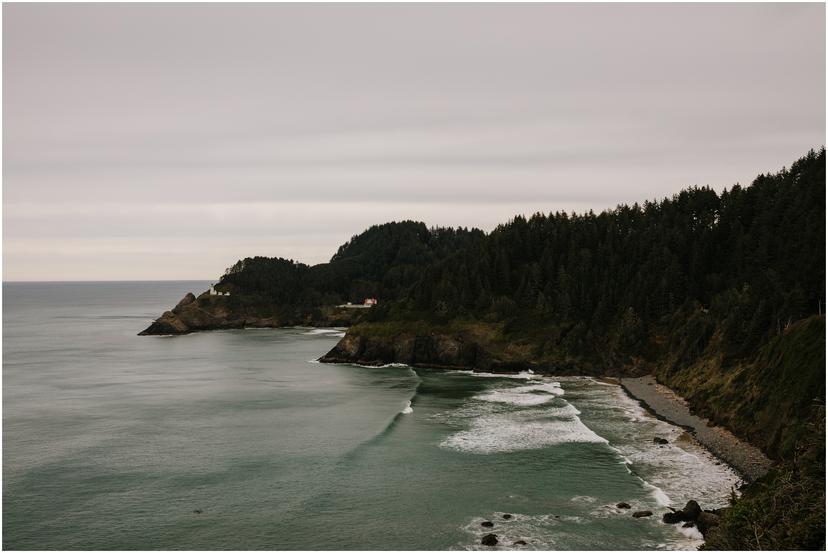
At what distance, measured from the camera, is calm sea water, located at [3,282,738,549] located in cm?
4259

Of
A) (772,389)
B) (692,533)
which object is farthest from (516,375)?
(692,533)

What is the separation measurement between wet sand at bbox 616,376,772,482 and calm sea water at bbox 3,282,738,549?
5.81 feet

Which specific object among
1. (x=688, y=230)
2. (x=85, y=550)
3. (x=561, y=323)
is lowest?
(x=85, y=550)

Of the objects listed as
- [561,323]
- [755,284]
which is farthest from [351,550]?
[561,323]

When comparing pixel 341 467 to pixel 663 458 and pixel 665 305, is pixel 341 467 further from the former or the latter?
pixel 665 305

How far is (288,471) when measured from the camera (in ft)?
183

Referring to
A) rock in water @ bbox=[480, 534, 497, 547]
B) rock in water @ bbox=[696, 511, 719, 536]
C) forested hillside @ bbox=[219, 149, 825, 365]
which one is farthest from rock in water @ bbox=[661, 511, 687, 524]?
forested hillside @ bbox=[219, 149, 825, 365]

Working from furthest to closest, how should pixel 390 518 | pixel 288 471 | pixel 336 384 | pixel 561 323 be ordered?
pixel 561 323 < pixel 336 384 < pixel 288 471 < pixel 390 518

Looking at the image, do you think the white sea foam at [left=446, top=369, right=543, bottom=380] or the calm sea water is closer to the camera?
the calm sea water

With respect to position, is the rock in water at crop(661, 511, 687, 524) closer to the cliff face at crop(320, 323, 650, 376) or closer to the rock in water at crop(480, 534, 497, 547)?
the rock in water at crop(480, 534, 497, 547)

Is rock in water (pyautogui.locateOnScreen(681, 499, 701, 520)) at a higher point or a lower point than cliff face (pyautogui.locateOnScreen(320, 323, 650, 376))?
lower

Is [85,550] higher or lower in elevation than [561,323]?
Answer: lower

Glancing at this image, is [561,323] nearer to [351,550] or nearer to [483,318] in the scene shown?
[483,318]

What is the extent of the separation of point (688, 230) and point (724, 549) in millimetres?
105338
